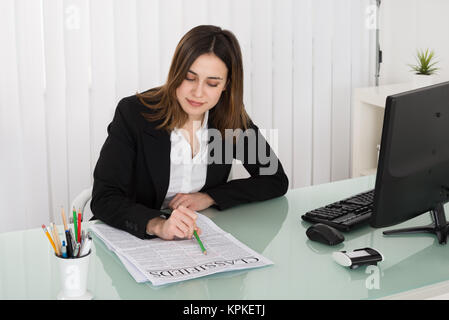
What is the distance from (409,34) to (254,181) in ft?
6.03

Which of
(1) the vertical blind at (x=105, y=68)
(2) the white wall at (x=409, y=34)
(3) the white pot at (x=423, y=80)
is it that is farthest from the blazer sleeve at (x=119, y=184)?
(2) the white wall at (x=409, y=34)

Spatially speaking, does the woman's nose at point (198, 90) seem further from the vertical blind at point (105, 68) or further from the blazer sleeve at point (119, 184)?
the vertical blind at point (105, 68)

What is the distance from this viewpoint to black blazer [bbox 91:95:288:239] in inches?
75.5

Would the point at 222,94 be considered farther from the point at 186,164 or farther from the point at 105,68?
the point at 105,68

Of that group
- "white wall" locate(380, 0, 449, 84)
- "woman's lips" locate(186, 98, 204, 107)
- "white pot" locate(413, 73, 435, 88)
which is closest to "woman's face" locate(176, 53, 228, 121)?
"woman's lips" locate(186, 98, 204, 107)

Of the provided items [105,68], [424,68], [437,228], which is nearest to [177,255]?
[437,228]

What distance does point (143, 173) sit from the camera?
6.75 feet

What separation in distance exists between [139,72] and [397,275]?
6.09 feet

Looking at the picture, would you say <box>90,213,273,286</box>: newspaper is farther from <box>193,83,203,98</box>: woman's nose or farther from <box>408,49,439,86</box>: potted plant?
<box>408,49,439,86</box>: potted plant

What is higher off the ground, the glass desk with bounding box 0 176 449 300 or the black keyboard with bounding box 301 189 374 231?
the black keyboard with bounding box 301 189 374 231

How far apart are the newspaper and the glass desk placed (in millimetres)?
19

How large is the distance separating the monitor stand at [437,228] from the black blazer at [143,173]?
0.44 meters
